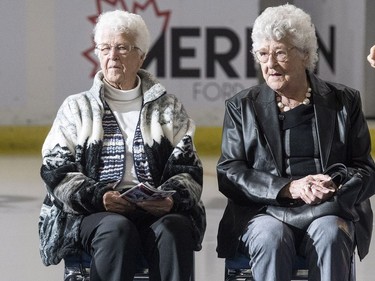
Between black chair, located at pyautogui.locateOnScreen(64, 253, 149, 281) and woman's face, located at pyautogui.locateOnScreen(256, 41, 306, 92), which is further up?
woman's face, located at pyautogui.locateOnScreen(256, 41, 306, 92)

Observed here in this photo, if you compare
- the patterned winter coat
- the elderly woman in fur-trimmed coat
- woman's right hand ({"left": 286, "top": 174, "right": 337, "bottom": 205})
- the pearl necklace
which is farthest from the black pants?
the pearl necklace

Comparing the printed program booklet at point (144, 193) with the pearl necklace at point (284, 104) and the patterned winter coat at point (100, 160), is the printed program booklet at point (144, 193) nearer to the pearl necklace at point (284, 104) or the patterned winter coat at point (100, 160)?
the patterned winter coat at point (100, 160)

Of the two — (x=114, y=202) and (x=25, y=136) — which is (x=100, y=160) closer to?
(x=114, y=202)

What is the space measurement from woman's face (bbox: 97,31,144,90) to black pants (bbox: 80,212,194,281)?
560mm

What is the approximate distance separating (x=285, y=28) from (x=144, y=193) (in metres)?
0.76

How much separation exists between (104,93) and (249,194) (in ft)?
2.19

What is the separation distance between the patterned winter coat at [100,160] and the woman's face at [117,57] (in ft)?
0.21

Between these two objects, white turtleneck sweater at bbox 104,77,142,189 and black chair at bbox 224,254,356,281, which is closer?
black chair at bbox 224,254,356,281

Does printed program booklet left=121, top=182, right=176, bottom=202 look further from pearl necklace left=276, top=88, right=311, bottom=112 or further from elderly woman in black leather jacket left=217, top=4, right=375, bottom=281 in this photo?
pearl necklace left=276, top=88, right=311, bottom=112

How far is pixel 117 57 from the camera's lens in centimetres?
430

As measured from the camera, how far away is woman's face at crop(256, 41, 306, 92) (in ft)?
13.6

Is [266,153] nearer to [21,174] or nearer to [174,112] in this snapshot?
[174,112]

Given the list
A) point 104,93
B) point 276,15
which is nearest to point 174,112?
point 104,93

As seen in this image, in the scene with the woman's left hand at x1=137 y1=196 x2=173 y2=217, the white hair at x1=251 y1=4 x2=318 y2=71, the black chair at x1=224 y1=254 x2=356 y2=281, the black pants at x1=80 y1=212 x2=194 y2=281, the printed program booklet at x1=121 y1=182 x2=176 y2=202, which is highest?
the white hair at x1=251 y1=4 x2=318 y2=71
